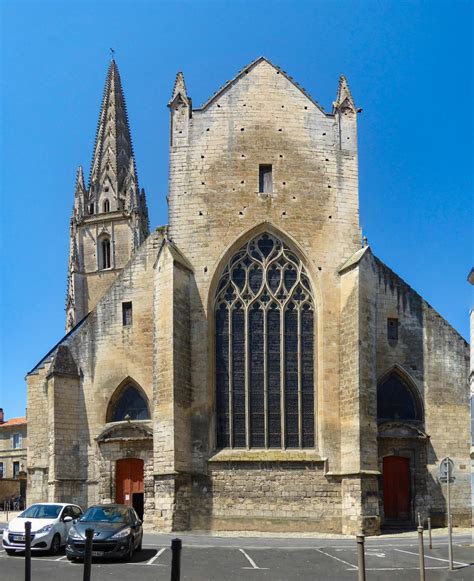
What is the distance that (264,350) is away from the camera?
73.9 ft

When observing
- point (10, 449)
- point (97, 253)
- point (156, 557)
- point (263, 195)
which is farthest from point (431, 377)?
point (10, 449)

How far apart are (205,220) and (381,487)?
9236 millimetres

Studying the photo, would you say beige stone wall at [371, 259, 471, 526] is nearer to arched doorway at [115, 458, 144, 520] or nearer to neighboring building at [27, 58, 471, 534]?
neighboring building at [27, 58, 471, 534]

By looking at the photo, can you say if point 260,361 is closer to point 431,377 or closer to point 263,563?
point 431,377

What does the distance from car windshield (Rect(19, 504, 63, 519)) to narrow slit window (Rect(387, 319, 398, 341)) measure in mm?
11756

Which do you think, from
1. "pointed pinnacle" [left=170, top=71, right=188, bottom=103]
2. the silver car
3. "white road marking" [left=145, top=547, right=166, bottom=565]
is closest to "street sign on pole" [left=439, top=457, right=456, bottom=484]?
"white road marking" [left=145, top=547, right=166, bottom=565]

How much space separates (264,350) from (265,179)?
5.21 metres

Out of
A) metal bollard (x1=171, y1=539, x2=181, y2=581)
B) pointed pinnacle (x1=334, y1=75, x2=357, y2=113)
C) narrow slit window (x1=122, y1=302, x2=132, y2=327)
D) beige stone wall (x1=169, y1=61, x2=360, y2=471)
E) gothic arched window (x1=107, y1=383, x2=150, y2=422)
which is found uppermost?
pointed pinnacle (x1=334, y1=75, x2=357, y2=113)

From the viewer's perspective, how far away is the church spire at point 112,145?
54938 mm

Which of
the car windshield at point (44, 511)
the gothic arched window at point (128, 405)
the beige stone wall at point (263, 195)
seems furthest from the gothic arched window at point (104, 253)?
the car windshield at point (44, 511)

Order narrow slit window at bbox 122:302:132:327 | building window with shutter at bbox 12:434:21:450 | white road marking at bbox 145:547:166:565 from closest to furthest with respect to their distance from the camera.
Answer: white road marking at bbox 145:547:166:565 → narrow slit window at bbox 122:302:132:327 → building window with shutter at bbox 12:434:21:450

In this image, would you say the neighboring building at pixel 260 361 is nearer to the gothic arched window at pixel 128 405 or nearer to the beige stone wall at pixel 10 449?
the gothic arched window at pixel 128 405

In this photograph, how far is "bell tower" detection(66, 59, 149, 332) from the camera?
175 ft

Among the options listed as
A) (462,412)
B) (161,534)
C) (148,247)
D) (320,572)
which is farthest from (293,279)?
(320,572)
